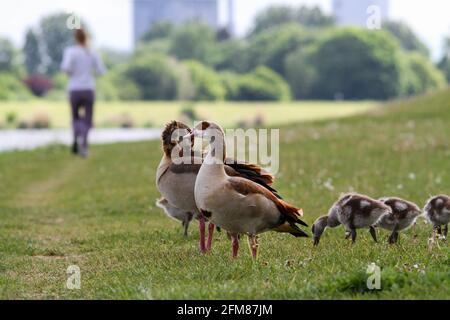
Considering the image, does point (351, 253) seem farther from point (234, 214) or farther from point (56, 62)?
point (56, 62)

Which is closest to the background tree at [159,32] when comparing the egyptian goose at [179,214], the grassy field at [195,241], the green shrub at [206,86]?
the green shrub at [206,86]

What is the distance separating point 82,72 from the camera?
2694 centimetres

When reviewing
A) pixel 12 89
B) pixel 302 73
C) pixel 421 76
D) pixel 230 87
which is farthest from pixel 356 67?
pixel 12 89

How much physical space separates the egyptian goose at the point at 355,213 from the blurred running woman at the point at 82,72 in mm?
17585

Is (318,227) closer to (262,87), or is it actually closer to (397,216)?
(397,216)

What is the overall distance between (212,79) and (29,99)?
1490 inches

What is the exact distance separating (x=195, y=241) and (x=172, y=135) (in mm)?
1674

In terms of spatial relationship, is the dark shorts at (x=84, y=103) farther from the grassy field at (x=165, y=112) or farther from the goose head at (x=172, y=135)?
the grassy field at (x=165, y=112)

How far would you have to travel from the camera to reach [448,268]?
7961 mm

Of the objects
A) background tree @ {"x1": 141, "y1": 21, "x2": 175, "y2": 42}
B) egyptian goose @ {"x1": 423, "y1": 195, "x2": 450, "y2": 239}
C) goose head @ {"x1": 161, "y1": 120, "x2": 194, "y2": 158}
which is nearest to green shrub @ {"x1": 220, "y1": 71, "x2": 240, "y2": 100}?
background tree @ {"x1": 141, "y1": 21, "x2": 175, "y2": 42}

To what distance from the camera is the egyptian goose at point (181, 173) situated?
9.93 meters

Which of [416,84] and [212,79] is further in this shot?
[416,84]

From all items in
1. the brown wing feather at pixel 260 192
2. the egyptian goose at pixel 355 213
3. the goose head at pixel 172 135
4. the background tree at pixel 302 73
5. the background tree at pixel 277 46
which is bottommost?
the egyptian goose at pixel 355 213
